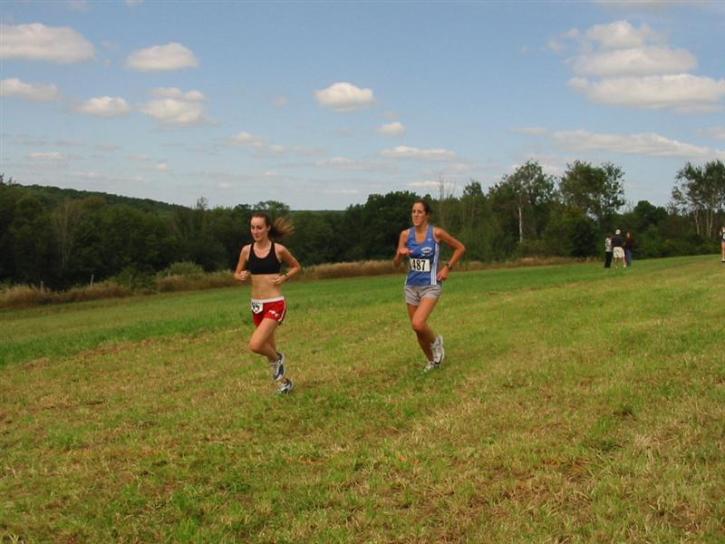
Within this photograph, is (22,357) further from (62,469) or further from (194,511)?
(194,511)

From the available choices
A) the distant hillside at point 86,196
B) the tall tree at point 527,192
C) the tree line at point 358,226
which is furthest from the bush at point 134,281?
the tall tree at point 527,192

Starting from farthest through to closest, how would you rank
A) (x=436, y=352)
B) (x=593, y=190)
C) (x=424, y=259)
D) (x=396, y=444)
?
1. (x=593, y=190)
2. (x=436, y=352)
3. (x=424, y=259)
4. (x=396, y=444)

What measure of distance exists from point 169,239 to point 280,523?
9395 cm

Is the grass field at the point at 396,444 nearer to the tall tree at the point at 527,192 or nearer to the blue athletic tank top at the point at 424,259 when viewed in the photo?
the blue athletic tank top at the point at 424,259

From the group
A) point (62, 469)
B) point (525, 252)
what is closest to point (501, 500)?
point (62, 469)

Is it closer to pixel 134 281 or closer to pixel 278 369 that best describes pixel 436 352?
pixel 278 369

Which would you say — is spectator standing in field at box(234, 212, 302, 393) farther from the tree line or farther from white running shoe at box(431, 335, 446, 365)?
the tree line

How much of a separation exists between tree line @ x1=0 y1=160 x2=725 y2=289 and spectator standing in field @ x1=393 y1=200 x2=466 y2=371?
56.5 metres

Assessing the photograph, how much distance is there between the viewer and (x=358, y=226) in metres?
113

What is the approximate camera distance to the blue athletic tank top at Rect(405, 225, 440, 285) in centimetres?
965

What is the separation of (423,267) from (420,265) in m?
0.05

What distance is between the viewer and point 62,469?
247 inches

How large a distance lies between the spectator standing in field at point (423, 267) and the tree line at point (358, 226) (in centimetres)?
5652

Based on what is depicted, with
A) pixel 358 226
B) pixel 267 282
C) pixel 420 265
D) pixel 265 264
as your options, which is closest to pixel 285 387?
pixel 267 282
